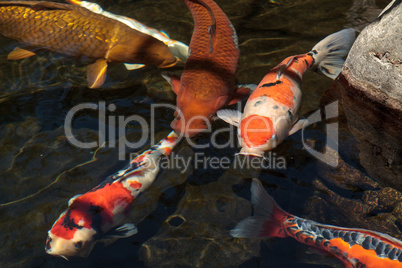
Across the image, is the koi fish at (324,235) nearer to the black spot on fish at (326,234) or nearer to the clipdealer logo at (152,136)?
the black spot on fish at (326,234)

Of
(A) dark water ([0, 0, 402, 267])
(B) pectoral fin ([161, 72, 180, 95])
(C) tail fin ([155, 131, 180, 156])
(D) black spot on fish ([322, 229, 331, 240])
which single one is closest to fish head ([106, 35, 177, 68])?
(B) pectoral fin ([161, 72, 180, 95])

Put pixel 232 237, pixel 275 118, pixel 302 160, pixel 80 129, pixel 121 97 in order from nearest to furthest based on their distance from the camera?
pixel 232 237, pixel 275 118, pixel 302 160, pixel 80 129, pixel 121 97

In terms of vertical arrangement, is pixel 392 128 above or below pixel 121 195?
above

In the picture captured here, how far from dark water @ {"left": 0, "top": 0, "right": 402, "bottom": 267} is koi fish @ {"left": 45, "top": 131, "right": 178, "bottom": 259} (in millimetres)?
124

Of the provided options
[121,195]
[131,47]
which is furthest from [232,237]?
[131,47]

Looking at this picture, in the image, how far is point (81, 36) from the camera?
5359mm

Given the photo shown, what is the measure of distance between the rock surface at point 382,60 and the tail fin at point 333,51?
0.58 metres

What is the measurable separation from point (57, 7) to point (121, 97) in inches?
66.7

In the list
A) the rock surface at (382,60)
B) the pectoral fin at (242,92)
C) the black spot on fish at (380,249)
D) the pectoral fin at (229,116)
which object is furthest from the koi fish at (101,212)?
the rock surface at (382,60)

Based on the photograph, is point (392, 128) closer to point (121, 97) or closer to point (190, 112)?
point (190, 112)

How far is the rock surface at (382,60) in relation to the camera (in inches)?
158

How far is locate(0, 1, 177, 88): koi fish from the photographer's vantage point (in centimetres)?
532

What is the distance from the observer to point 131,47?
209 inches

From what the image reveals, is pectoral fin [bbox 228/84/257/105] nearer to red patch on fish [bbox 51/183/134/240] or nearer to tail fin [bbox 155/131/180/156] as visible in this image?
tail fin [bbox 155/131/180/156]
